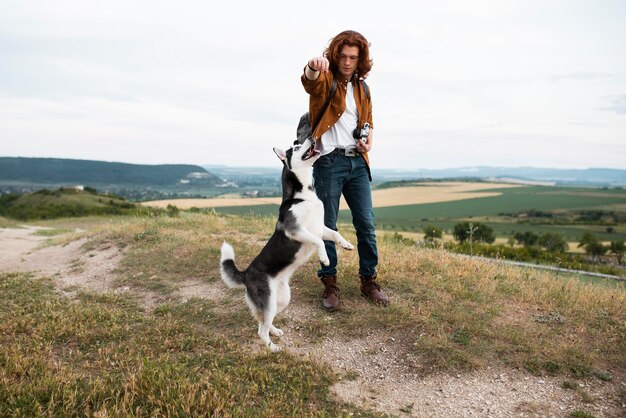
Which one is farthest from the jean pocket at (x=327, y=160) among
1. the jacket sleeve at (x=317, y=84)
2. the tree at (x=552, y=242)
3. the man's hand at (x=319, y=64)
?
the tree at (x=552, y=242)

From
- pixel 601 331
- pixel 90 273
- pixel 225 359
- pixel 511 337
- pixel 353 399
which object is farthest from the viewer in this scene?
pixel 90 273

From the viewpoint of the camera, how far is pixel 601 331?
5754 mm

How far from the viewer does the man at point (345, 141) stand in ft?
17.6

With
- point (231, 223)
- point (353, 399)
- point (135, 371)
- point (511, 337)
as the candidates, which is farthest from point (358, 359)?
point (231, 223)

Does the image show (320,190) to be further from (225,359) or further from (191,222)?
(191,222)

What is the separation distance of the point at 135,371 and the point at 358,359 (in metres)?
2.48

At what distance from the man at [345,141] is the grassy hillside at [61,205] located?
855 inches

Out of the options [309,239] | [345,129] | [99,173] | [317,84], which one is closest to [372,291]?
[309,239]

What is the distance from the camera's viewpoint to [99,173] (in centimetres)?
11738

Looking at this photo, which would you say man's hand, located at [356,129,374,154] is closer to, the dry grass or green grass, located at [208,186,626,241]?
the dry grass

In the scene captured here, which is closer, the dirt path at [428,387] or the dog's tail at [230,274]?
the dirt path at [428,387]

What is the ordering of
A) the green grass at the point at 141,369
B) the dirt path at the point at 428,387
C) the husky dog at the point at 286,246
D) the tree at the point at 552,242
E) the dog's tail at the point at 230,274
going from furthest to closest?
the tree at the point at 552,242 < the dog's tail at the point at 230,274 < the husky dog at the point at 286,246 < the dirt path at the point at 428,387 < the green grass at the point at 141,369

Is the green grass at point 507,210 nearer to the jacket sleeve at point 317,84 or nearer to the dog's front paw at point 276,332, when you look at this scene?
the dog's front paw at point 276,332

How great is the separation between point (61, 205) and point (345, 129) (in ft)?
132
